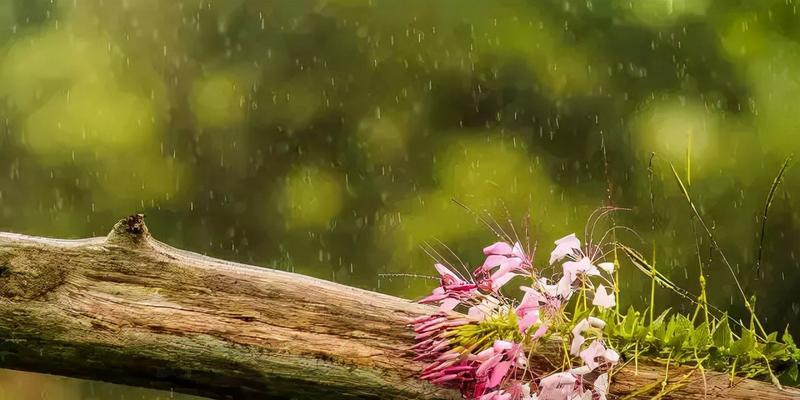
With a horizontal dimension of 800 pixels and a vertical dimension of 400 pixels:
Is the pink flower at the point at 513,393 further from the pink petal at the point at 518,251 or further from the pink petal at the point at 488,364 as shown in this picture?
the pink petal at the point at 518,251

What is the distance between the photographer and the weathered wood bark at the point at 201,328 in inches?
84.7

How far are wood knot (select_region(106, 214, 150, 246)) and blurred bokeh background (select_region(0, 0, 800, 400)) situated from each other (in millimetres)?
3109

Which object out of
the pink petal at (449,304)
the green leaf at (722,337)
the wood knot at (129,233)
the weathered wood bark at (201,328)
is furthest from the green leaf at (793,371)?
the wood knot at (129,233)

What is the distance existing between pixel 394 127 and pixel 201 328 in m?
4.11

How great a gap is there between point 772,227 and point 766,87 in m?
0.71

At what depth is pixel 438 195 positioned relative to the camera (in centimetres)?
592

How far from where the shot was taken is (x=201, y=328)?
7.16ft

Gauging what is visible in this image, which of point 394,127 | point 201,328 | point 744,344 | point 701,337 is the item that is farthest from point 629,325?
point 394,127

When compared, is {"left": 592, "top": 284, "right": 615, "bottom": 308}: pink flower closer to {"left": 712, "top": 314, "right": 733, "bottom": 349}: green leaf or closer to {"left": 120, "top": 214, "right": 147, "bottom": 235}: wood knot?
{"left": 712, "top": 314, "right": 733, "bottom": 349}: green leaf

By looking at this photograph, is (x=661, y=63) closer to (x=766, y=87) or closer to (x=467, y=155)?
(x=766, y=87)

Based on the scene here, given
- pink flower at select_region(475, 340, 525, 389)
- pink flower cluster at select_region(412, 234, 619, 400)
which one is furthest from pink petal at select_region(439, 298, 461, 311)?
pink flower at select_region(475, 340, 525, 389)

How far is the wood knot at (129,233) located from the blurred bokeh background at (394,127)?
311 cm

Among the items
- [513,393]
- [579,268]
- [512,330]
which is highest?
[579,268]

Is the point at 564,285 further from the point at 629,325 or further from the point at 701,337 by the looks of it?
the point at 701,337
